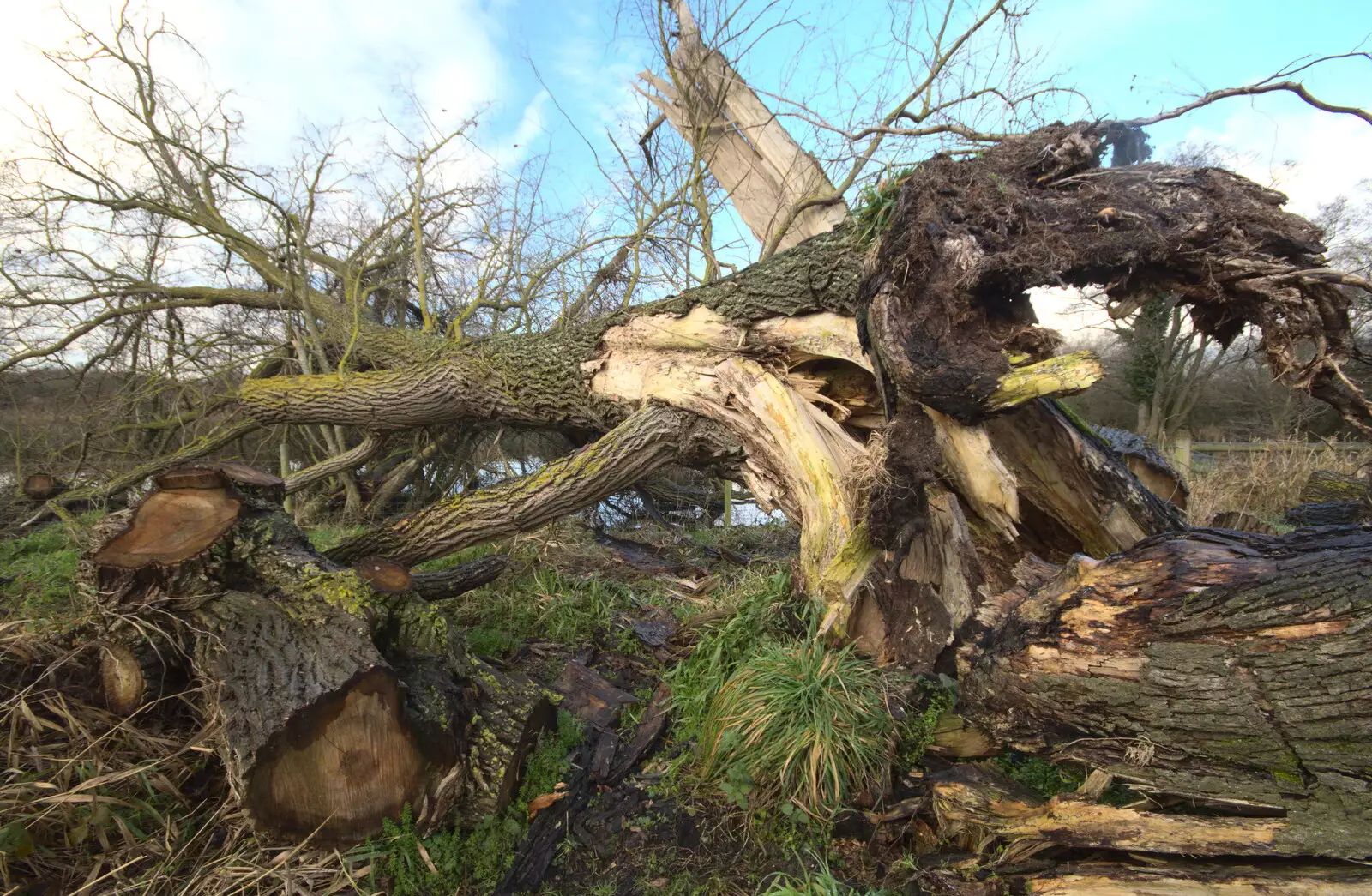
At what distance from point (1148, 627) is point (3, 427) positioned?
9.38 meters

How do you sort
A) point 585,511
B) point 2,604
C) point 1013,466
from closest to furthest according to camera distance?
point 1013,466, point 2,604, point 585,511

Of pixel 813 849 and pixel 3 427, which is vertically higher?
pixel 3 427

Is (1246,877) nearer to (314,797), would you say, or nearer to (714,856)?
(714,856)

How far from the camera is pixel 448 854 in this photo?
2.51 metres

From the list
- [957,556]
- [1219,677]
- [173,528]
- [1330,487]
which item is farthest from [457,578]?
[1330,487]

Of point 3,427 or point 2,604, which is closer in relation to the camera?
point 2,604

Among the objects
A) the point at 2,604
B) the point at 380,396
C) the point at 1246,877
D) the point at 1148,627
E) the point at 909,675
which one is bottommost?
the point at 1246,877

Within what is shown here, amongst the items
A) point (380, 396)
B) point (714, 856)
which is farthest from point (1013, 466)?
point (380, 396)

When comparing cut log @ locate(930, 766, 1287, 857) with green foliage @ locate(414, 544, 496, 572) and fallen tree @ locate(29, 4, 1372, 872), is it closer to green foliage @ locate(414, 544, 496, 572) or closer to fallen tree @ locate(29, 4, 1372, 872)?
fallen tree @ locate(29, 4, 1372, 872)

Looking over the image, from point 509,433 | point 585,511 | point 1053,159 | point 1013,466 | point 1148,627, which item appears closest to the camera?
point 1148,627

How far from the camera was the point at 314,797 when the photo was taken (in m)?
2.41

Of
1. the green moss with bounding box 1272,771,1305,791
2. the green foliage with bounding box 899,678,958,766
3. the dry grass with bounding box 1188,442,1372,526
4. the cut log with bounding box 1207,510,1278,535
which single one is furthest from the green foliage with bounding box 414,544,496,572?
the dry grass with bounding box 1188,442,1372,526

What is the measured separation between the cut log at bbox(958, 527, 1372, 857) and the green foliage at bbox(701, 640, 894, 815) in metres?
0.51

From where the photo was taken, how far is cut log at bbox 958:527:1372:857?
70.6 inches
